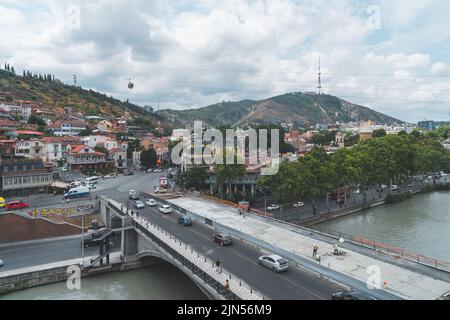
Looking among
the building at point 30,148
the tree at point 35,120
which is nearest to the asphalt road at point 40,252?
the building at point 30,148

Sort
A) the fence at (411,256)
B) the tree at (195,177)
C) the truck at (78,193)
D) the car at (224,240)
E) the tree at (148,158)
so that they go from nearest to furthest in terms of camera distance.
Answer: the fence at (411,256)
the car at (224,240)
the truck at (78,193)
the tree at (195,177)
the tree at (148,158)

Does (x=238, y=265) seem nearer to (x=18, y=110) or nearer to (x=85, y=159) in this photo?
(x=85, y=159)

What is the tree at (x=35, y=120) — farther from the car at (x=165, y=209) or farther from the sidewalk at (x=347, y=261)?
the sidewalk at (x=347, y=261)

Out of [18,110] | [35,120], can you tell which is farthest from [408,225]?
[18,110]

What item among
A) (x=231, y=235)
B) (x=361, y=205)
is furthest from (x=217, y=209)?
(x=361, y=205)

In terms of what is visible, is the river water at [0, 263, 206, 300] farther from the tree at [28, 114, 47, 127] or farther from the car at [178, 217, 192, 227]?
the tree at [28, 114, 47, 127]

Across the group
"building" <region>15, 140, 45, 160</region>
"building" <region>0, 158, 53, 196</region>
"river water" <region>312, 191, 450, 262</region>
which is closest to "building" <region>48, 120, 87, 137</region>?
"building" <region>15, 140, 45, 160</region>

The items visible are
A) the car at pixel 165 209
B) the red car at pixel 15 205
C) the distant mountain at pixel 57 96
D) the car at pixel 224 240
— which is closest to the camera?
the car at pixel 224 240
